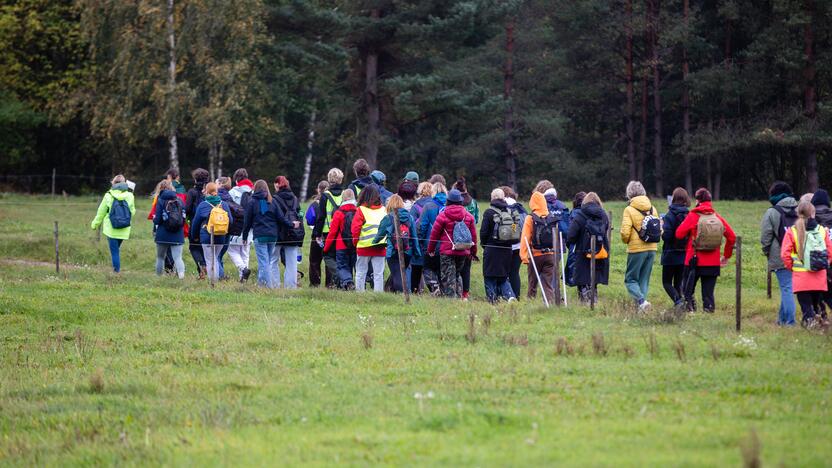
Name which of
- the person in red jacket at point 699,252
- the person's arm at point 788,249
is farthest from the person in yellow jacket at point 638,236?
the person's arm at point 788,249

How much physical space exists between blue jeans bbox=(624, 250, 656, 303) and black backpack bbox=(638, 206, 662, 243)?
378 mm

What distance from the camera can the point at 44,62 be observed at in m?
50.7

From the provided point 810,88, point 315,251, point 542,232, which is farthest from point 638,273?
point 810,88

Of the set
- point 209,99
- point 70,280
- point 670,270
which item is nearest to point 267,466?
point 670,270

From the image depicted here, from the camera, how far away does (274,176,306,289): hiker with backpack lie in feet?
63.7

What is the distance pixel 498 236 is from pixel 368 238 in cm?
209

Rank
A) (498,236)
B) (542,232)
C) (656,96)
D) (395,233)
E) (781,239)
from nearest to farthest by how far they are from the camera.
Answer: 1. (781,239)
2. (395,233)
3. (498,236)
4. (542,232)
5. (656,96)

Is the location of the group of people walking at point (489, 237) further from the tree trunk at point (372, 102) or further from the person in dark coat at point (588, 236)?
the tree trunk at point (372, 102)

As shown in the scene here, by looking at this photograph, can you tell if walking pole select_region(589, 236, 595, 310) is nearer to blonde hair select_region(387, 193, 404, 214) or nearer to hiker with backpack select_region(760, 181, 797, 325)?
hiker with backpack select_region(760, 181, 797, 325)

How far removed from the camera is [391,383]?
1080 cm

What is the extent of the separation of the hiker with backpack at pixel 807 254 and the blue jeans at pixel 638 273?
8.93 feet

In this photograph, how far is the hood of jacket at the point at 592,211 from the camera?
17.4 m

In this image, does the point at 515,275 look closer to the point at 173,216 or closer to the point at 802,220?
the point at 802,220

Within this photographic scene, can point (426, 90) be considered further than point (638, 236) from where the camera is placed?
Yes
